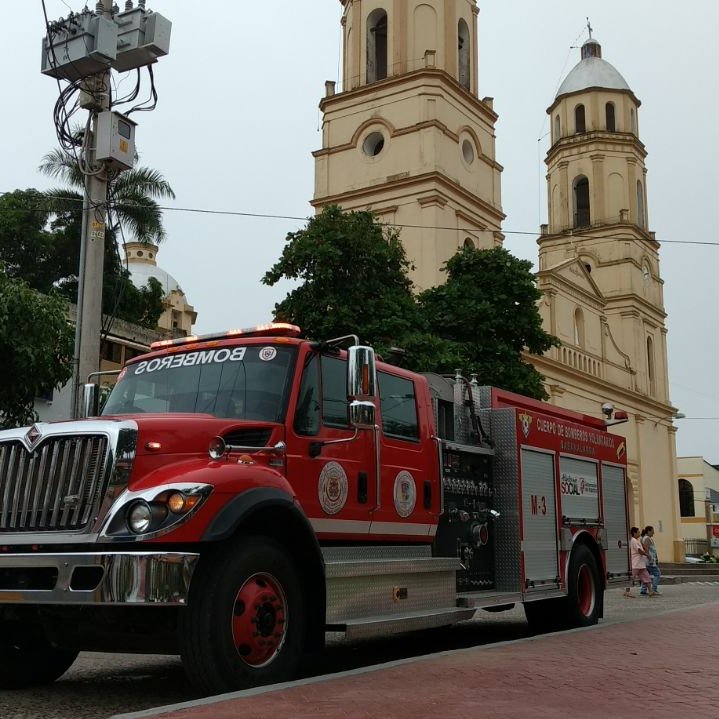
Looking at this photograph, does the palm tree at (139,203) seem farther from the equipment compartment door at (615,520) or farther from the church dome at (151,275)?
the church dome at (151,275)

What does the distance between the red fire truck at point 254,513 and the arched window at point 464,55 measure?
107 ft

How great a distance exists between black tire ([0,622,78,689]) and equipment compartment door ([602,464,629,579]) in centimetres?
765

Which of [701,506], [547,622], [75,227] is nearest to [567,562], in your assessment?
[547,622]

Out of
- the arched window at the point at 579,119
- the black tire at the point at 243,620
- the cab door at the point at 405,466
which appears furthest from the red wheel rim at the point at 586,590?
the arched window at the point at 579,119

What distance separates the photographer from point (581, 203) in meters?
55.1

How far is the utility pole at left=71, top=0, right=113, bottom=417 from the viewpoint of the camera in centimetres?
1320

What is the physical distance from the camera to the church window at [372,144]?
130 ft

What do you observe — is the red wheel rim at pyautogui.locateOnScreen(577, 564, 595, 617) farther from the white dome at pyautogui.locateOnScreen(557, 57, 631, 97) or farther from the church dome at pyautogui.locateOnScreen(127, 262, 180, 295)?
the church dome at pyautogui.locateOnScreen(127, 262, 180, 295)

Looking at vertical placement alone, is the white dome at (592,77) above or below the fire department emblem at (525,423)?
above

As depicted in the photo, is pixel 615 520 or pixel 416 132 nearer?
pixel 615 520

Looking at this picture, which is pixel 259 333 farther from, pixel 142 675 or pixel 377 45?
pixel 377 45

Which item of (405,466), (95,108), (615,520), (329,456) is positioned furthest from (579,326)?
(329,456)

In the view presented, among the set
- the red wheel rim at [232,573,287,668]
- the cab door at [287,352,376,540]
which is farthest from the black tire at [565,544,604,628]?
the red wheel rim at [232,573,287,668]

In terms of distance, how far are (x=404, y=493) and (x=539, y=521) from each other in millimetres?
2874
